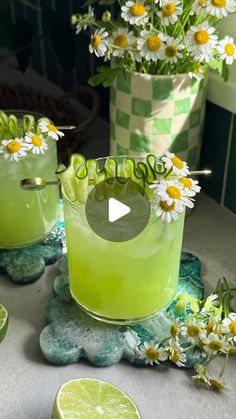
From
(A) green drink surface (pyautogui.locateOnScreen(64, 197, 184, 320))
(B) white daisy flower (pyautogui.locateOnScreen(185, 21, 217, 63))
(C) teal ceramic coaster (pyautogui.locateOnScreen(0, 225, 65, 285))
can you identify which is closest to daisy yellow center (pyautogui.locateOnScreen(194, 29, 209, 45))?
(B) white daisy flower (pyautogui.locateOnScreen(185, 21, 217, 63))

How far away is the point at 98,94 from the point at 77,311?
1.58 ft

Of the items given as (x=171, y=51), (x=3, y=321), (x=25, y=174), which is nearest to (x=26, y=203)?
(x=25, y=174)

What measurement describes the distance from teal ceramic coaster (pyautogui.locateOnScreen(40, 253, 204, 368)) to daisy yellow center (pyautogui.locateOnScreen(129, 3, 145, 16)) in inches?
13.7

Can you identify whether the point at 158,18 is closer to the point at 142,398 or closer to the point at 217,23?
the point at 217,23

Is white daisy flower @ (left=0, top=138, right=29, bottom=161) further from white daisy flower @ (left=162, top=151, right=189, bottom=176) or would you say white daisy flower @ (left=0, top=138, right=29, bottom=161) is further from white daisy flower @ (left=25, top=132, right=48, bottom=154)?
white daisy flower @ (left=162, top=151, right=189, bottom=176)

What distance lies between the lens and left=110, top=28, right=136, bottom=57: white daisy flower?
2.61ft

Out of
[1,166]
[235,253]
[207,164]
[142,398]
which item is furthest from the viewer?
[207,164]

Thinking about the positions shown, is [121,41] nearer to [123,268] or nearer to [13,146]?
[13,146]

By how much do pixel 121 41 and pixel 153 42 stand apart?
0.06 metres

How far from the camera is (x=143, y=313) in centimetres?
73

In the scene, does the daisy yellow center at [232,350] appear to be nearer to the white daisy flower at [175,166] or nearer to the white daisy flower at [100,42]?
the white daisy flower at [175,166]

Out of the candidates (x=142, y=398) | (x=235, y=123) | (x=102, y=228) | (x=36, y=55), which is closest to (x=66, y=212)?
(x=102, y=228)

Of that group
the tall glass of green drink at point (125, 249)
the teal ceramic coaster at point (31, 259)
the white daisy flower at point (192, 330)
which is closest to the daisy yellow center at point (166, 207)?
the tall glass of green drink at point (125, 249)

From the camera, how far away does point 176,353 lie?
68 centimetres
